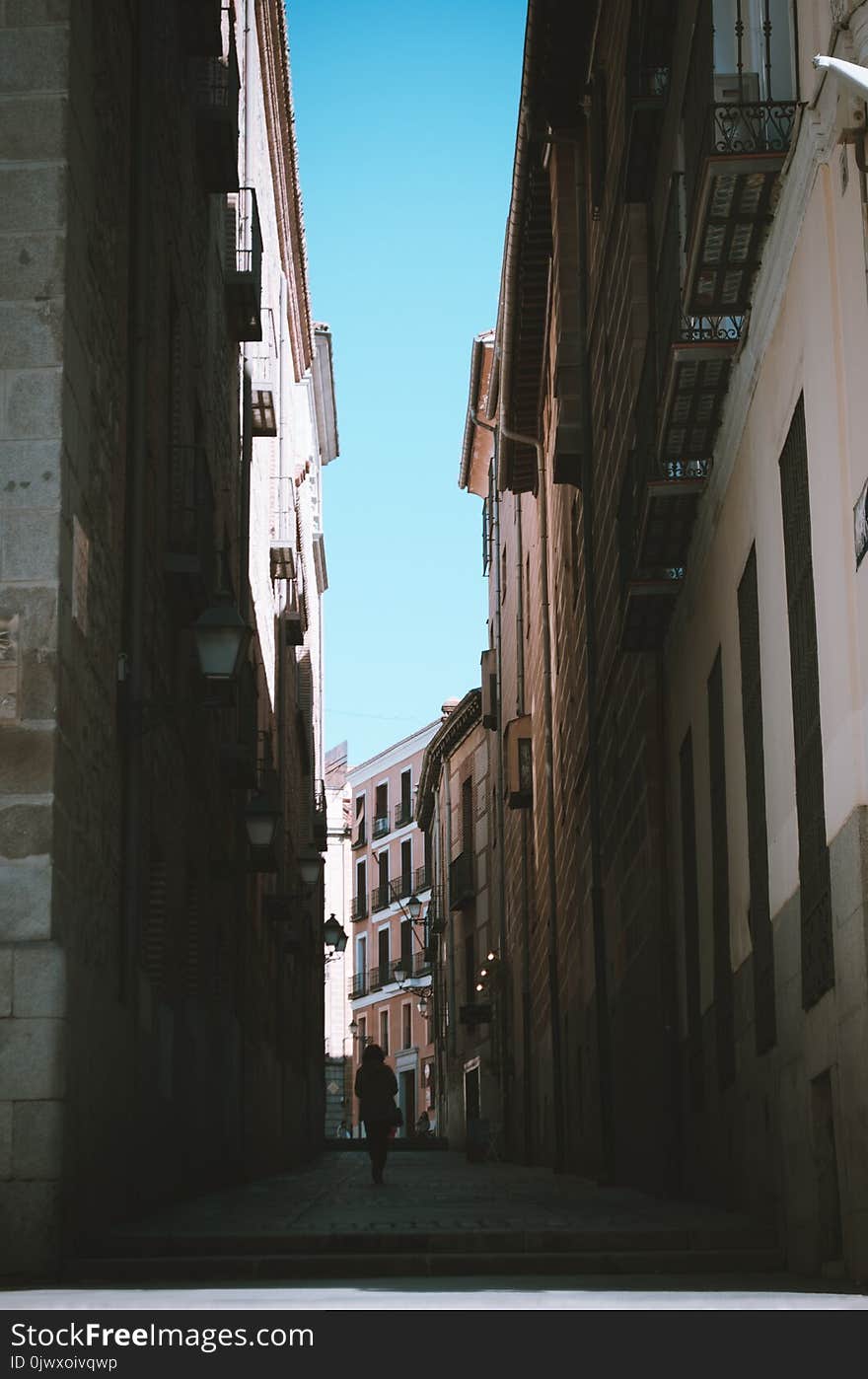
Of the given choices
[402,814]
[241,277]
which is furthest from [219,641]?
[402,814]

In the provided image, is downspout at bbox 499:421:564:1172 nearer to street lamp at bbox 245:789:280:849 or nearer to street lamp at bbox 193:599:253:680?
street lamp at bbox 245:789:280:849

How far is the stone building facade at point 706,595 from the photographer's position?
9094 mm

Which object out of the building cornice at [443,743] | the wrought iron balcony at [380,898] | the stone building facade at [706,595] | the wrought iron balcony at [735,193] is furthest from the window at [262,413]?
the wrought iron balcony at [380,898]

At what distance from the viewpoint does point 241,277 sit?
2150 cm

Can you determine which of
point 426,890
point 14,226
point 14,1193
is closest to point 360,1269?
point 14,1193

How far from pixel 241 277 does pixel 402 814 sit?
166ft

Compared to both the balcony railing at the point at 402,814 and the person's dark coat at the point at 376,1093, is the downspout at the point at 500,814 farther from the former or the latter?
the balcony railing at the point at 402,814

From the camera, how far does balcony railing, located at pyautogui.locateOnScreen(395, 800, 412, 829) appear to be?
71.1 m

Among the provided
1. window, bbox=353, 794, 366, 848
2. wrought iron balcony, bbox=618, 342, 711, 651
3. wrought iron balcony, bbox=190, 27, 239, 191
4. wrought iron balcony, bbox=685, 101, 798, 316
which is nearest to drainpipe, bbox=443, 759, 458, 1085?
window, bbox=353, 794, 366, 848

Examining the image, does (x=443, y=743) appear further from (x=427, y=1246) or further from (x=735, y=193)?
(x=735, y=193)

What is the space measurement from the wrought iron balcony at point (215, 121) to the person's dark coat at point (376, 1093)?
802cm

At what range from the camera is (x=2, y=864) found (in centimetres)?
1035

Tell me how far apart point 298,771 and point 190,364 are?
20.3 metres

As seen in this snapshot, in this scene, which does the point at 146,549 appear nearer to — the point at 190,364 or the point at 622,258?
the point at 190,364
